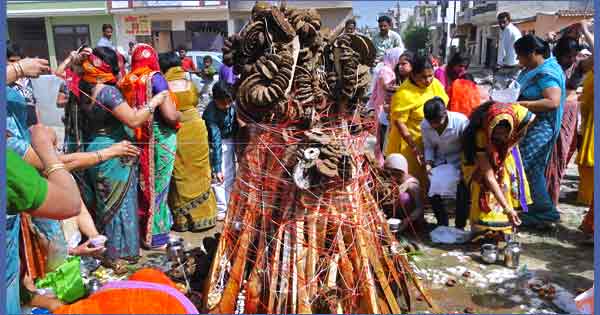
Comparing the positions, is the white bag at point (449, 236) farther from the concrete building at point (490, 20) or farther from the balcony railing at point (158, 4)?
the balcony railing at point (158, 4)

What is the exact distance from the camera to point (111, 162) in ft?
13.0

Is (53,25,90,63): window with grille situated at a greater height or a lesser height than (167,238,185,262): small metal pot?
greater

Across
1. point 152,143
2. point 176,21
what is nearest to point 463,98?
point 152,143

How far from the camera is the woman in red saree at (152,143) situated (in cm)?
430

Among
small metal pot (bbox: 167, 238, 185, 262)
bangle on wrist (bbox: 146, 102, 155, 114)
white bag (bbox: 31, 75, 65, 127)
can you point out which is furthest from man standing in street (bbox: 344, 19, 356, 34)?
white bag (bbox: 31, 75, 65, 127)

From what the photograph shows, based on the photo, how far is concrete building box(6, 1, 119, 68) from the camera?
87.4 feet

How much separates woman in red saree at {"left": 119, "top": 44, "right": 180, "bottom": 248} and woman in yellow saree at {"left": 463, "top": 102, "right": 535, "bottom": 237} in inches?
105

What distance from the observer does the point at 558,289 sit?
360 centimetres

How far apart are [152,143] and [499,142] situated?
118 inches

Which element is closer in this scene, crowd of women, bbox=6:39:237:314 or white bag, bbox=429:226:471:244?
crowd of women, bbox=6:39:237:314

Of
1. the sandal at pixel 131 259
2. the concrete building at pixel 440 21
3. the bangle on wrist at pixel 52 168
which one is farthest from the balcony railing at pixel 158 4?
the bangle on wrist at pixel 52 168

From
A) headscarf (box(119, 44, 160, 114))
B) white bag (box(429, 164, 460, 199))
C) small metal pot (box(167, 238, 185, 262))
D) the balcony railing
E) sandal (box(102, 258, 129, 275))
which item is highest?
the balcony railing

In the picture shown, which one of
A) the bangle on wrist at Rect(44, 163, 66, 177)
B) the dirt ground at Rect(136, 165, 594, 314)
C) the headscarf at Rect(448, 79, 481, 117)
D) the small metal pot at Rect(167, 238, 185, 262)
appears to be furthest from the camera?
the headscarf at Rect(448, 79, 481, 117)

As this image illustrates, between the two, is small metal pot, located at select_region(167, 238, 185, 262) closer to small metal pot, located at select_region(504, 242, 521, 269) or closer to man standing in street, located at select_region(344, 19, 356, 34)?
man standing in street, located at select_region(344, 19, 356, 34)
